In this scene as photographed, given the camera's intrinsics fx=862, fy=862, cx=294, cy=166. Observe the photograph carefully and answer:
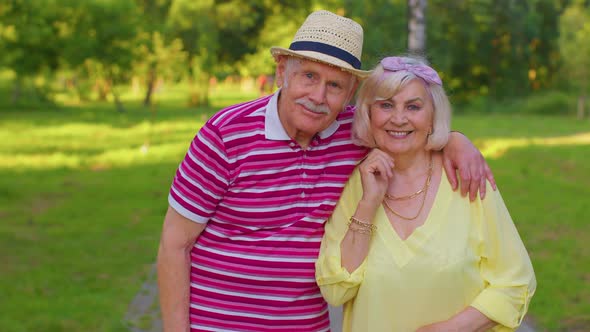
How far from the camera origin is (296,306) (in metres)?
3.10

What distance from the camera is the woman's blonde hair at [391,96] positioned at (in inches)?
121

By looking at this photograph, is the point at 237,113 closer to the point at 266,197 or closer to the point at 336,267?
the point at 266,197

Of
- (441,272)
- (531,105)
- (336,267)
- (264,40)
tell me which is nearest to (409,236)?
(441,272)

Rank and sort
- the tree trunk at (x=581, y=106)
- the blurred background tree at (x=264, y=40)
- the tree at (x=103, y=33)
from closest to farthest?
the tree at (x=103, y=33) → the blurred background tree at (x=264, y=40) → the tree trunk at (x=581, y=106)

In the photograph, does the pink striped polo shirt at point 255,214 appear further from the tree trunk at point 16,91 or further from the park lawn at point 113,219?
the tree trunk at point 16,91

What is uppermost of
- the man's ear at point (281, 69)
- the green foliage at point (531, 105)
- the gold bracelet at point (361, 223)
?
the man's ear at point (281, 69)

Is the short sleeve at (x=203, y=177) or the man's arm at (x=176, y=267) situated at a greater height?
the short sleeve at (x=203, y=177)

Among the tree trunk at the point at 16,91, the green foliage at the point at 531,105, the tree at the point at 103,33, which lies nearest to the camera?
the tree at the point at 103,33

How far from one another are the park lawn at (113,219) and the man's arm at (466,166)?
3909 mm

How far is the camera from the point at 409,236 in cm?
303

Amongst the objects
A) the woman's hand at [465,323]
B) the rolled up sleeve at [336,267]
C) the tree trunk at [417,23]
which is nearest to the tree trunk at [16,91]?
the tree trunk at [417,23]

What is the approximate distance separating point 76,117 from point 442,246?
111 feet

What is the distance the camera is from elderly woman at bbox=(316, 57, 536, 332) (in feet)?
9.77

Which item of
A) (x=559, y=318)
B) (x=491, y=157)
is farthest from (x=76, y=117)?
(x=559, y=318)
